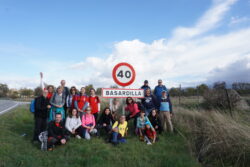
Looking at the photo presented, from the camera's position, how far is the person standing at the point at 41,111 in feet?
21.1

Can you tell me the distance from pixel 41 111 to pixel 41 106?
8.9 inches

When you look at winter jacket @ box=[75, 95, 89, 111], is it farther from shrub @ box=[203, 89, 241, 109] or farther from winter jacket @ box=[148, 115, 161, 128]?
shrub @ box=[203, 89, 241, 109]

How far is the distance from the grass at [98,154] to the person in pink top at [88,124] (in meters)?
0.43

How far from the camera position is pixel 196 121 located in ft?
23.7

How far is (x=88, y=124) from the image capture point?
22.1 ft

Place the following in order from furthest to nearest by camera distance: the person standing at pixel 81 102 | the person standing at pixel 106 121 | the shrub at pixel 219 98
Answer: the shrub at pixel 219 98 < the person standing at pixel 81 102 < the person standing at pixel 106 121

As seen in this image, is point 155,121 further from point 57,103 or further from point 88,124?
point 57,103

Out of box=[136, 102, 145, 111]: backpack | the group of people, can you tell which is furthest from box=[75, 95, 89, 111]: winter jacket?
box=[136, 102, 145, 111]: backpack

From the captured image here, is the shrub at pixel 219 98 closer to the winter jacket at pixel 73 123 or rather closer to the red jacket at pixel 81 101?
the red jacket at pixel 81 101

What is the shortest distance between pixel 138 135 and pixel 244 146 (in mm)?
3187

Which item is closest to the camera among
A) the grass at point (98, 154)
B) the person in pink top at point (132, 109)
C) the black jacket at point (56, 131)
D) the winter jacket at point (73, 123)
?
the grass at point (98, 154)

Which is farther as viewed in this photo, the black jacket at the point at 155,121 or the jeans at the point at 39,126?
the black jacket at the point at 155,121

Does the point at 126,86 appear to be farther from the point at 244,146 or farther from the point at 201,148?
A: the point at 244,146

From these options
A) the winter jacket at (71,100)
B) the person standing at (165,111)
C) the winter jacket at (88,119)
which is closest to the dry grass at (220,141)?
the person standing at (165,111)
